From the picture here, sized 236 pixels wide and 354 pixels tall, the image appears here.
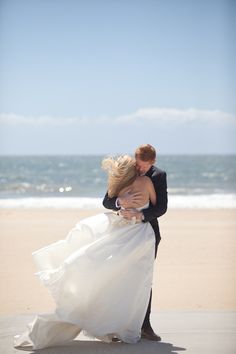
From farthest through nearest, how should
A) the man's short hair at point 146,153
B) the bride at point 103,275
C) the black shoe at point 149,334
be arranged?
the black shoe at point 149,334 < the man's short hair at point 146,153 < the bride at point 103,275

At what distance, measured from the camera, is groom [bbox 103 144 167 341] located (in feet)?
15.3

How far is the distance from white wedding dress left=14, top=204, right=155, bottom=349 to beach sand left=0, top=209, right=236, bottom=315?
193 cm

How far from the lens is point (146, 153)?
4.68 m

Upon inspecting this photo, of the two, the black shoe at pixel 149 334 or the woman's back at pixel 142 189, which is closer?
the woman's back at pixel 142 189

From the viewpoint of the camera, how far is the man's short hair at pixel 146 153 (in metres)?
4.67

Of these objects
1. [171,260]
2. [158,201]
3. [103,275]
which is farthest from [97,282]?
[171,260]

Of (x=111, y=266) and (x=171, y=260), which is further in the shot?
(x=171, y=260)

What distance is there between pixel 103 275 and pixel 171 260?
525 cm

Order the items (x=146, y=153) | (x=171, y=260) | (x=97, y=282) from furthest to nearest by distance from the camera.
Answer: (x=171, y=260) → (x=146, y=153) → (x=97, y=282)

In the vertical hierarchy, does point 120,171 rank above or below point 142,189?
above

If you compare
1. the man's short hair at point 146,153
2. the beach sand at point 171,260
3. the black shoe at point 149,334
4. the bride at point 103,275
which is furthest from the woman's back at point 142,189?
the beach sand at point 171,260

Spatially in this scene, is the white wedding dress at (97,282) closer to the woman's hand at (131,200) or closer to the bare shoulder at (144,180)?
the woman's hand at (131,200)

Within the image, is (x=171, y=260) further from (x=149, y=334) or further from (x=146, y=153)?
(x=146, y=153)

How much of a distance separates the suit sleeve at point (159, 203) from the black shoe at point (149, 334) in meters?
0.93
